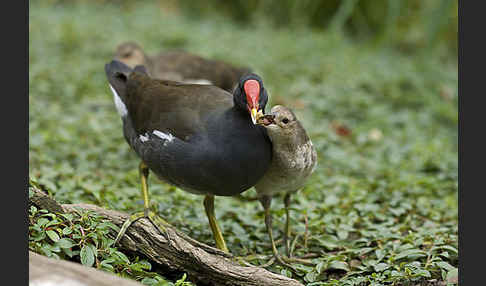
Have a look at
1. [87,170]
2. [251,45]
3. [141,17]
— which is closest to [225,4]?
[141,17]

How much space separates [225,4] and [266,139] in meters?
8.49

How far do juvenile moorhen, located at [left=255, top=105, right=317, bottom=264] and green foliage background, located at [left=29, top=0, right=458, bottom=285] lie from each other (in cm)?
54

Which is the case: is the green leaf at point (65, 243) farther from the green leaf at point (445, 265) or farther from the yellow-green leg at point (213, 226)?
the green leaf at point (445, 265)

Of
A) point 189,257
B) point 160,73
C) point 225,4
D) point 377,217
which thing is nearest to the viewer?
point 189,257

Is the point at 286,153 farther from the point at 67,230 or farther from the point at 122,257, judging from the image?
the point at 67,230

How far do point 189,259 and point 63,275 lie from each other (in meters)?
0.91

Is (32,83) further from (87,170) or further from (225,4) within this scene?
(225,4)

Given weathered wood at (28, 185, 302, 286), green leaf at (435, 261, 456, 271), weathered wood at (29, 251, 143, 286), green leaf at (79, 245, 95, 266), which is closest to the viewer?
weathered wood at (29, 251, 143, 286)

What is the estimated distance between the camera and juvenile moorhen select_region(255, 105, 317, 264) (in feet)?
11.0

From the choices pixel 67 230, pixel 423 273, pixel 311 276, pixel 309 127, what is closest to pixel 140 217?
pixel 67 230

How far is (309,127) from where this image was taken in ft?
21.3

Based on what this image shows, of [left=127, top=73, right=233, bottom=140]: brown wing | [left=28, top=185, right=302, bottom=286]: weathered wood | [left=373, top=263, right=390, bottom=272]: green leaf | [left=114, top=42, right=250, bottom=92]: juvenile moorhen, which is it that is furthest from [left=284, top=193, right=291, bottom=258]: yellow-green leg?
[left=114, top=42, right=250, bottom=92]: juvenile moorhen

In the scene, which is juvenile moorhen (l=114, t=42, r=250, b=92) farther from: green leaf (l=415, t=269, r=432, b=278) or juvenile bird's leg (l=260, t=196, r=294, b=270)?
green leaf (l=415, t=269, r=432, b=278)

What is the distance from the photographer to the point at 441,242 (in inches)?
149
